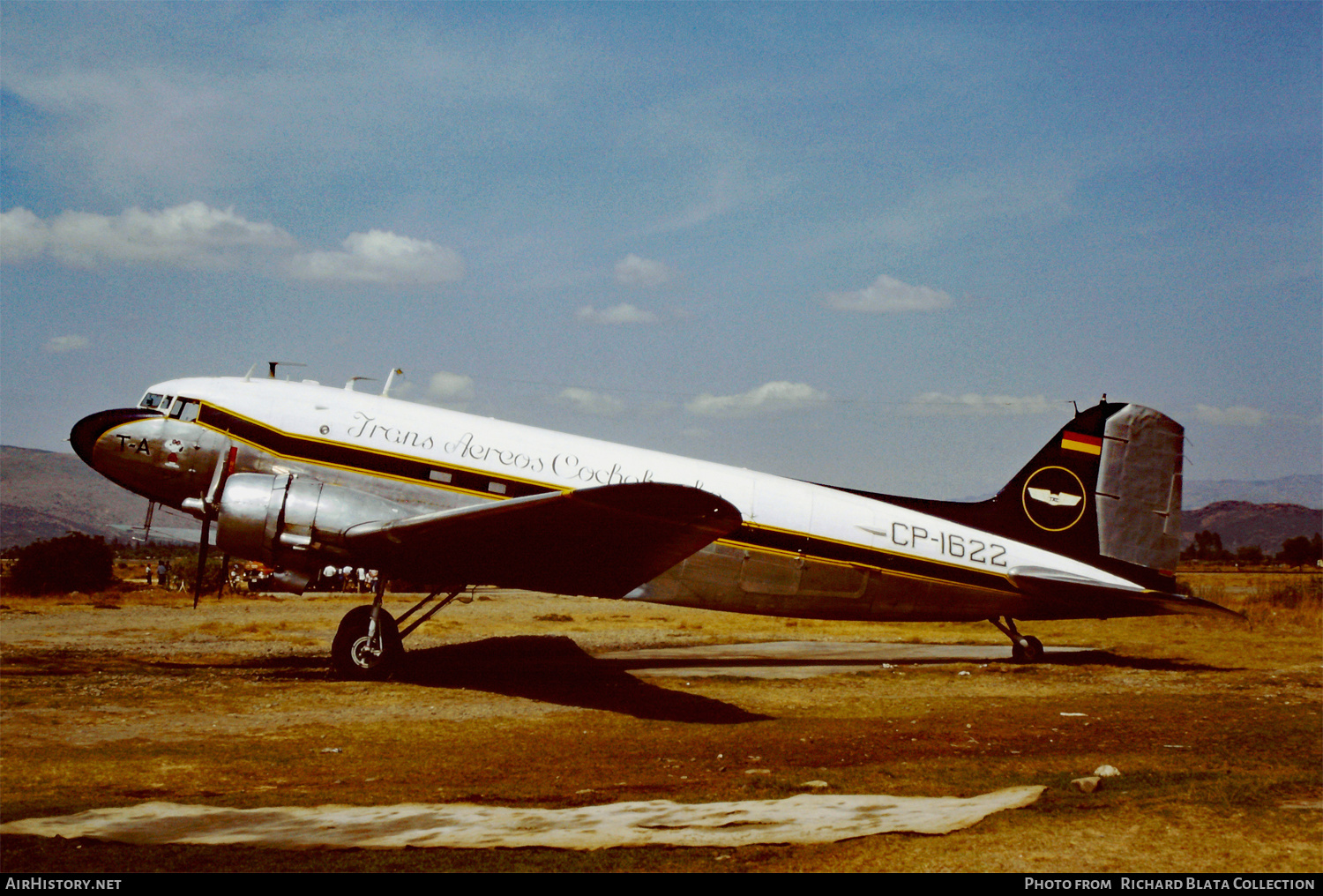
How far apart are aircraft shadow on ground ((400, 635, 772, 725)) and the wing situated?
1407 mm

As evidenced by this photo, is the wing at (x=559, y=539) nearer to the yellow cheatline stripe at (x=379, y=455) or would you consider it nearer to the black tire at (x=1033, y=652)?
the yellow cheatline stripe at (x=379, y=455)

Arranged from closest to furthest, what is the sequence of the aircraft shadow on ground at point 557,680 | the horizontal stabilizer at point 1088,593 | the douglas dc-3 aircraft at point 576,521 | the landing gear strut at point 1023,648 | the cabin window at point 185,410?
the aircraft shadow on ground at point 557,680 → the douglas dc-3 aircraft at point 576,521 → the cabin window at point 185,410 → the horizontal stabilizer at point 1088,593 → the landing gear strut at point 1023,648

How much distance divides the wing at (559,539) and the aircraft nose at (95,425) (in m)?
4.27

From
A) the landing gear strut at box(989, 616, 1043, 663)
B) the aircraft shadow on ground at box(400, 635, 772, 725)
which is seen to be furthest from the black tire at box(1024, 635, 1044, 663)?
the aircraft shadow on ground at box(400, 635, 772, 725)

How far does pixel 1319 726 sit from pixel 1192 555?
116117 millimetres

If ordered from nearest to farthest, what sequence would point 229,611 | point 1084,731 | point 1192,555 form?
1. point 1084,731
2. point 229,611
3. point 1192,555

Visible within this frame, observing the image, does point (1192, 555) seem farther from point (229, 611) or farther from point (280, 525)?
point (280, 525)

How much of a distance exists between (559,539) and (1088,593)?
9.11 meters

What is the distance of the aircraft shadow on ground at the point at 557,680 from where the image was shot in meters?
11.5

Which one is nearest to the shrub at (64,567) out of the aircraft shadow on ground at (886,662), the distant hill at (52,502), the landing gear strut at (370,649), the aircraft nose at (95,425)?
the aircraft nose at (95,425)

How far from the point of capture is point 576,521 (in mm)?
11133

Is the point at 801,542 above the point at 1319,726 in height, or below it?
above

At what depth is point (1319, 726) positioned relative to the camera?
10.4 metres
